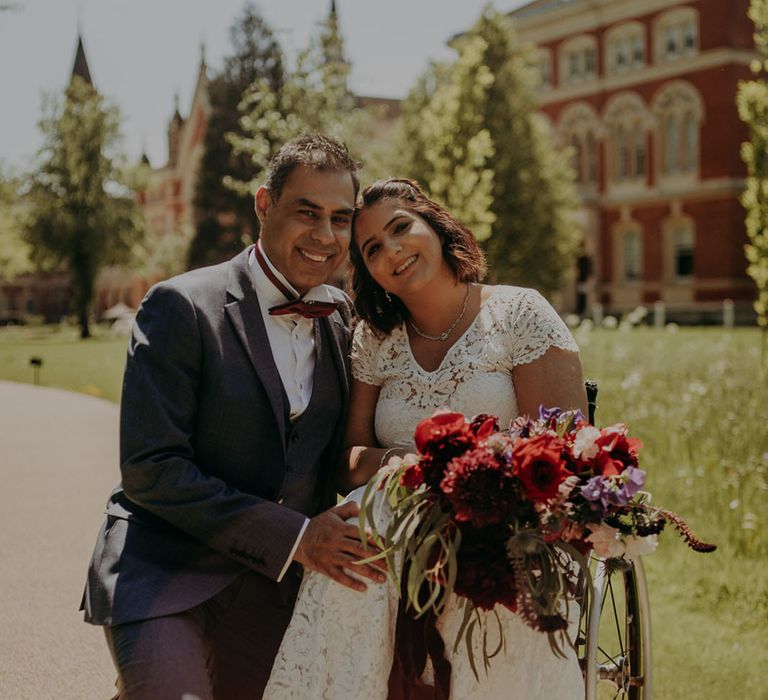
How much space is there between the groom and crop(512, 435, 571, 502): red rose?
65 cm

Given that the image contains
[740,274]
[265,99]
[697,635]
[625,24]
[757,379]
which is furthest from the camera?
[625,24]

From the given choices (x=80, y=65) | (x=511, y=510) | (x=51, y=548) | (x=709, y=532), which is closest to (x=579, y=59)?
(x=709, y=532)

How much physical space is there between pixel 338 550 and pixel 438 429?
0.61 m

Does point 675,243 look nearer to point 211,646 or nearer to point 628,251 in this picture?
point 628,251

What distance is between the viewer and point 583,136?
1726 inches

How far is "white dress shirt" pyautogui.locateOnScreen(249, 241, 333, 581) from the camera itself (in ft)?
11.4

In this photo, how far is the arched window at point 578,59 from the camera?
4306 cm

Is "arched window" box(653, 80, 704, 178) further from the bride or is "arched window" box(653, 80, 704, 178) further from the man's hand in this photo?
the man's hand

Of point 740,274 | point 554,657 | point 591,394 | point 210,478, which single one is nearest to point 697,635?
point 591,394

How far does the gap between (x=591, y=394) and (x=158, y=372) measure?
5.09 feet

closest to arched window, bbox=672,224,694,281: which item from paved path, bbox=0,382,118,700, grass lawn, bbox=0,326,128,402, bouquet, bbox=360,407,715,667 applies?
grass lawn, bbox=0,326,128,402

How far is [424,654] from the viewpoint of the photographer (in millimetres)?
2842

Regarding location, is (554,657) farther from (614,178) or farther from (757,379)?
(614,178)

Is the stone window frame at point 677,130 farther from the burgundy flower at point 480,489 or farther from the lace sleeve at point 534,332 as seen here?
the burgundy flower at point 480,489
